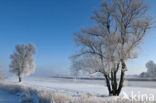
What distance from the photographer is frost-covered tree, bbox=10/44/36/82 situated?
2902 centimetres

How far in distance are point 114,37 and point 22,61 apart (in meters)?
26.6

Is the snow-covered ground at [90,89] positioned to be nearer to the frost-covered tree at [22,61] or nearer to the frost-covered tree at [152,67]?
the frost-covered tree at [22,61]

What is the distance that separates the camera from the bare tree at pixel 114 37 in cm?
948

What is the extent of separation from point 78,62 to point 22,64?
23.7 m

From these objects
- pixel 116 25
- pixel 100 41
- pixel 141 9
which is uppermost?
pixel 141 9

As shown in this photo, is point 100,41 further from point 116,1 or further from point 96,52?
point 116,1

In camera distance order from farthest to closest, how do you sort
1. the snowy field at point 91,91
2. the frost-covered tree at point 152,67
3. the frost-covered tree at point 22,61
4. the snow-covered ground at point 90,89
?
1. the frost-covered tree at point 152,67
2. the frost-covered tree at point 22,61
3. the snow-covered ground at point 90,89
4. the snowy field at point 91,91

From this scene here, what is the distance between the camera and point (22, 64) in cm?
2908

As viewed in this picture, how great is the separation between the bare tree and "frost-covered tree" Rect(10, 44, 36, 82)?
75.4 feet

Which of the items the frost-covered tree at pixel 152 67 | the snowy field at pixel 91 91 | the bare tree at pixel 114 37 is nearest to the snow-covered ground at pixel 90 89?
the snowy field at pixel 91 91

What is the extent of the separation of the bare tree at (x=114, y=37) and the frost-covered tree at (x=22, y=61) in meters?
23.0

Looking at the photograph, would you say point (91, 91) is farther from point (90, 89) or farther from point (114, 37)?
point (114, 37)

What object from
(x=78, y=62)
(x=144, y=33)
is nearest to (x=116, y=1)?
(x=144, y=33)

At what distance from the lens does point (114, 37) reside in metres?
10.2
